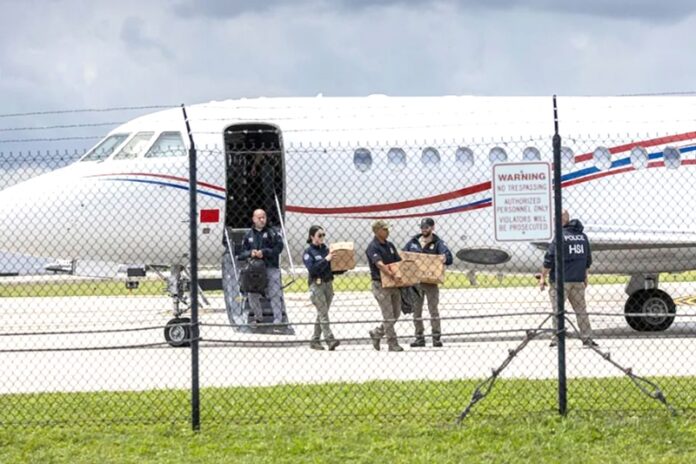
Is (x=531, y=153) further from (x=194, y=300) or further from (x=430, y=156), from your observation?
(x=194, y=300)

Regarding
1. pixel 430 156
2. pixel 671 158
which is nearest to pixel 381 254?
pixel 430 156

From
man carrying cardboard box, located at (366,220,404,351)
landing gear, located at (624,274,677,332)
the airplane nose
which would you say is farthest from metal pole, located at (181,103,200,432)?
landing gear, located at (624,274,677,332)

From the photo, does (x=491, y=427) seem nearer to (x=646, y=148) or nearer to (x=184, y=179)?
(x=184, y=179)

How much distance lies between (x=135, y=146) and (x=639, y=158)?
803cm

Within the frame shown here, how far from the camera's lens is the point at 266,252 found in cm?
1919

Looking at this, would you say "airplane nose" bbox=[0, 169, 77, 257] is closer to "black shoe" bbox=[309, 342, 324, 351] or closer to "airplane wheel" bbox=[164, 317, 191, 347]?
"airplane wheel" bbox=[164, 317, 191, 347]

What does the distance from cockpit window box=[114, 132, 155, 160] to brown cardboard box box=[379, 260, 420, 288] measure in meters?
4.69

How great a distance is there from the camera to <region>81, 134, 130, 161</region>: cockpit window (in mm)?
21453

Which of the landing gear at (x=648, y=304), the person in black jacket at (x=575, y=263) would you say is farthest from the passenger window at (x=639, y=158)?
the person in black jacket at (x=575, y=263)

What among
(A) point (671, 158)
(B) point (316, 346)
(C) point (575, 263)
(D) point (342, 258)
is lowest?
(B) point (316, 346)

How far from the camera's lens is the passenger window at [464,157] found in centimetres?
2184

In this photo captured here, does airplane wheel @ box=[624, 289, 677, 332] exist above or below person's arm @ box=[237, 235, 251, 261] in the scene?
below

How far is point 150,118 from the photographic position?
2220 centimetres

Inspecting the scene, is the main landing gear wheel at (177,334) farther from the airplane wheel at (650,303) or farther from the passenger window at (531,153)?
the airplane wheel at (650,303)
